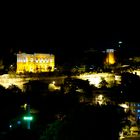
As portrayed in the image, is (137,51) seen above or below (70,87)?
above

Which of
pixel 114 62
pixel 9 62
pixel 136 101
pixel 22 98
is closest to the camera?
pixel 22 98

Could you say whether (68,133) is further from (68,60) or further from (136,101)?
(68,60)

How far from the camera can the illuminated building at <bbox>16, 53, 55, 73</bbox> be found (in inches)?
1061

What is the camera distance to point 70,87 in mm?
20047

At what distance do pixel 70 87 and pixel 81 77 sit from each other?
3894mm

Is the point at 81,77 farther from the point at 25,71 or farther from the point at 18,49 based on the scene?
the point at 18,49

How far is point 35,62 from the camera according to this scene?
27.5 meters

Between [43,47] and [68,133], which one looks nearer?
[68,133]

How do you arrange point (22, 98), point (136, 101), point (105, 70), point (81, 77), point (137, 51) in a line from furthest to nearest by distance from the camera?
point (137, 51) < point (105, 70) < point (81, 77) < point (136, 101) < point (22, 98)

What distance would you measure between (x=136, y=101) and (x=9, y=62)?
10.8 metres

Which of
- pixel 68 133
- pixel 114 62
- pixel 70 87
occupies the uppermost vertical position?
pixel 114 62

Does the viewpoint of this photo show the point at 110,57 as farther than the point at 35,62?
Yes

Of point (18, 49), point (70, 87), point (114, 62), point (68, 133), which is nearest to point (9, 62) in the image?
point (18, 49)

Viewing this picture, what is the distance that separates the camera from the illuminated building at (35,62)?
26953 mm
